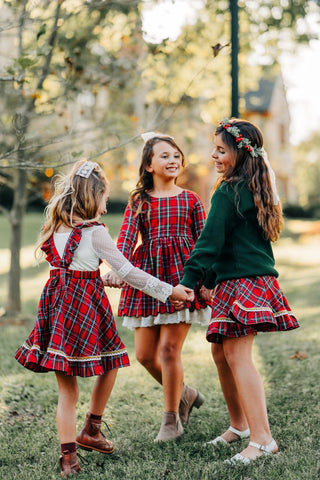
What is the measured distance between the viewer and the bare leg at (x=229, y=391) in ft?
12.4

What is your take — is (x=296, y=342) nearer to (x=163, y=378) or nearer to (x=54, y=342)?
(x=163, y=378)

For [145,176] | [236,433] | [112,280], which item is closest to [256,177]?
[145,176]

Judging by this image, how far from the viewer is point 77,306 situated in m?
3.37

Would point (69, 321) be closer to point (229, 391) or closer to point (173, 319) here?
point (173, 319)

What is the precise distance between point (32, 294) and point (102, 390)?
308 inches

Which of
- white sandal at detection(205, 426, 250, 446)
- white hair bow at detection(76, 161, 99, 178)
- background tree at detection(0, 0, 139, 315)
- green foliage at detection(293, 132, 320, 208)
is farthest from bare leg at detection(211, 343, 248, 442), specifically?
green foliage at detection(293, 132, 320, 208)

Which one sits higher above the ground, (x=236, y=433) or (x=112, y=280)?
(x=112, y=280)

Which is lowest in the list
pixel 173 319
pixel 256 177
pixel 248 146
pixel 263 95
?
pixel 173 319

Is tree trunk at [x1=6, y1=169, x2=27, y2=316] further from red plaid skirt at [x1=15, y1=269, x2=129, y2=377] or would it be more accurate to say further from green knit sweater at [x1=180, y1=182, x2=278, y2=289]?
green knit sweater at [x1=180, y1=182, x2=278, y2=289]

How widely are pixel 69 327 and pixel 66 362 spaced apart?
189 mm

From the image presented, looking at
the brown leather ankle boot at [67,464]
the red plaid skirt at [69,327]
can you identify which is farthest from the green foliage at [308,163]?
the brown leather ankle boot at [67,464]

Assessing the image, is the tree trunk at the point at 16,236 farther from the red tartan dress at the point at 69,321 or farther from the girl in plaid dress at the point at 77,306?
the red tartan dress at the point at 69,321

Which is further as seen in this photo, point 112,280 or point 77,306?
point 112,280

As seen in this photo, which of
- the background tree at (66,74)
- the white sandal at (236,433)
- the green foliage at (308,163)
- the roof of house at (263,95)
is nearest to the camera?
the white sandal at (236,433)
